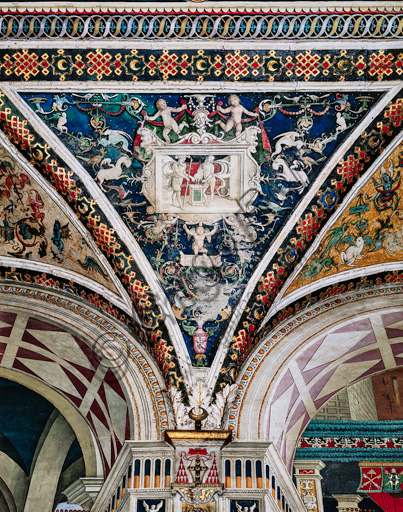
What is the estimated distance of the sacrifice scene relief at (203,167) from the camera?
8.08 meters

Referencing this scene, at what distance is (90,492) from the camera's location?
838 centimetres

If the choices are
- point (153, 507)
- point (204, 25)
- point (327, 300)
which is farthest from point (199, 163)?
point (153, 507)

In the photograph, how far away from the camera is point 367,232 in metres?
8.51

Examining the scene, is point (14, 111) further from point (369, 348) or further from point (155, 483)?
point (369, 348)

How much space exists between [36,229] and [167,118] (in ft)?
5.59

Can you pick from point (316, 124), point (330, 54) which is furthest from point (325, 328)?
point (330, 54)

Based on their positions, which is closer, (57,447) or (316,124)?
(316,124)

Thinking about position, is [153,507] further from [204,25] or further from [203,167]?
[204,25]

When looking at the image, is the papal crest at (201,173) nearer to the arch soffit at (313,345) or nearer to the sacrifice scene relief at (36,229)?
the sacrifice scene relief at (36,229)

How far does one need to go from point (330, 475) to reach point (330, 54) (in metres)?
5.33

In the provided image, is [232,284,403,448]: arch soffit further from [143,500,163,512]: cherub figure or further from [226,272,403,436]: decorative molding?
[143,500,163,512]: cherub figure

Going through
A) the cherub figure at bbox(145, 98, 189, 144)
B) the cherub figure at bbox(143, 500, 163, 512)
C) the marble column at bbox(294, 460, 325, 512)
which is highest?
the cherub figure at bbox(145, 98, 189, 144)

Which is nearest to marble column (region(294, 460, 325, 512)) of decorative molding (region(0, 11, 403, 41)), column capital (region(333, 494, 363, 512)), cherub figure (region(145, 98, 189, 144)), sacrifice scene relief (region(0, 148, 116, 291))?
column capital (region(333, 494, 363, 512))

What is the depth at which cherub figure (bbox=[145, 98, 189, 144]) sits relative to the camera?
8102 millimetres
